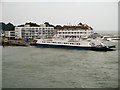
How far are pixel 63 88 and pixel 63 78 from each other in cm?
45

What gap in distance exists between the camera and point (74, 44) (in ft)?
24.6

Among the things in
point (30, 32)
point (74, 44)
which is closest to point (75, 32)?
point (74, 44)

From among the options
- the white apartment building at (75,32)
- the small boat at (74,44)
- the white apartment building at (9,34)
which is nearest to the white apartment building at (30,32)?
the white apartment building at (9,34)

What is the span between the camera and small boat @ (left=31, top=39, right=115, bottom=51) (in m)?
6.70

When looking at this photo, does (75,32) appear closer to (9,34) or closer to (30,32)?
(30,32)

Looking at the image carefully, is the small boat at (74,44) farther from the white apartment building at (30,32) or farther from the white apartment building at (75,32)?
the white apartment building at (30,32)

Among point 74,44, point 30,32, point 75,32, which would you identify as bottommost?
point 74,44

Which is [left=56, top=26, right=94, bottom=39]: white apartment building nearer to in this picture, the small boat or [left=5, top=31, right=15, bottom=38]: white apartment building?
the small boat

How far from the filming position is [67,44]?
7574mm

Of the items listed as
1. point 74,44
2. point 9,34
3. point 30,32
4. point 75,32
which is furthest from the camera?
point 9,34

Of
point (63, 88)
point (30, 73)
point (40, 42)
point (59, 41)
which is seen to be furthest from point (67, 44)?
point (63, 88)

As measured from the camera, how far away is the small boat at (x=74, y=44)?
6.70 metres

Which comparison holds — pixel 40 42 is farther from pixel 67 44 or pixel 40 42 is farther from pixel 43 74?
pixel 43 74

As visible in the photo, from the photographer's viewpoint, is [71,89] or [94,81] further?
[94,81]
